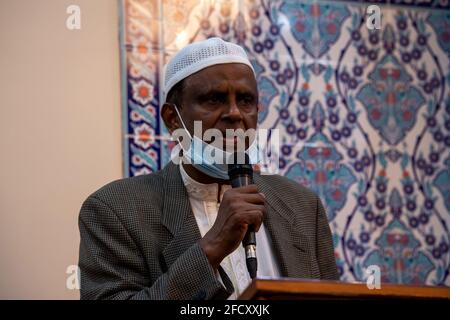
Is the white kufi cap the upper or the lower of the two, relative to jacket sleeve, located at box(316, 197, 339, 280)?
upper

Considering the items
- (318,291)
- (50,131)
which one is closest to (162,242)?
(318,291)

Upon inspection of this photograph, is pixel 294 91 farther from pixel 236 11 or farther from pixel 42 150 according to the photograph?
pixel 42 150

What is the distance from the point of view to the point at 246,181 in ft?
9.84

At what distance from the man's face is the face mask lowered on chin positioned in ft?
0.19

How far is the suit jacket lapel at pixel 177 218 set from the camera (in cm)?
325

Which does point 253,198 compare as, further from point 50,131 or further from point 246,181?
point 50,131

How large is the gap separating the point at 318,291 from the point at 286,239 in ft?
3.49

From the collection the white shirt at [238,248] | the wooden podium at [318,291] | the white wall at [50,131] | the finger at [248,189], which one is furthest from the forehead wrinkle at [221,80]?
the wooden podium at [318,291]

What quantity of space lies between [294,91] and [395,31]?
0.61 meters

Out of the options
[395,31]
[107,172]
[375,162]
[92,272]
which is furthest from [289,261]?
[395,31]

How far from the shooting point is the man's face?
340 centimetres

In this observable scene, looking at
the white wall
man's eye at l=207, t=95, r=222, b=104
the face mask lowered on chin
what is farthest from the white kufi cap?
the white wall

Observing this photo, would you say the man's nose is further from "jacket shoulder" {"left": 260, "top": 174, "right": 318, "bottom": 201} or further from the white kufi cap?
"jacket shoulder" {"left": 260, "top": 174, "right": 318, "bottom": 201}

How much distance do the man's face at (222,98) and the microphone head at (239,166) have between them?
244mm
